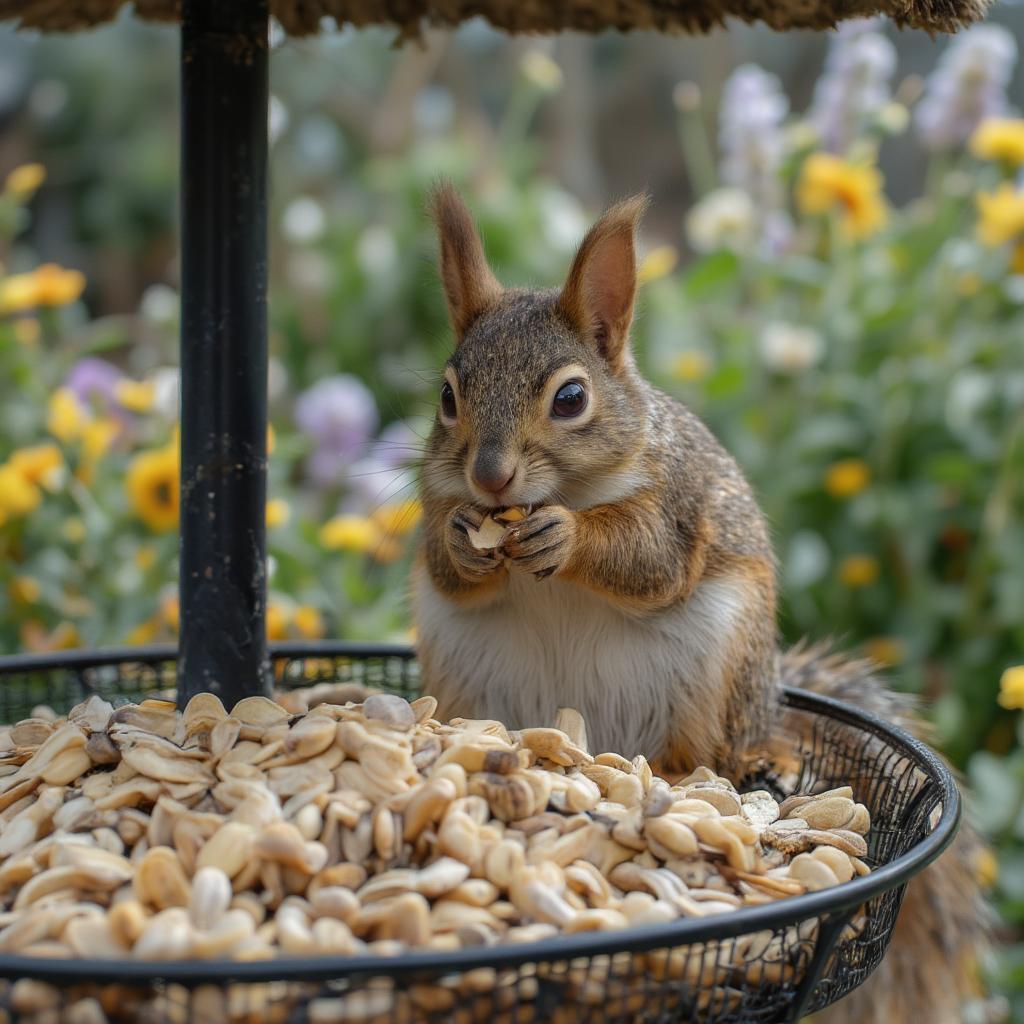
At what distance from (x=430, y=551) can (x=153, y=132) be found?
19.4 ft

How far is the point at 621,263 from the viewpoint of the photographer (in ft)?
4.51

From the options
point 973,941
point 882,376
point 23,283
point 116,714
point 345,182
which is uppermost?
point 345,182

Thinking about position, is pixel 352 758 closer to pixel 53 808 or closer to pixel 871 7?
pixel 53 808

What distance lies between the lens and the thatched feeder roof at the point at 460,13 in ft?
4.41

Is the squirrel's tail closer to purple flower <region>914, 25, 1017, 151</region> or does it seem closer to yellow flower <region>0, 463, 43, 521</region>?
yellow flower <region>0, 463, 43, 521</region>

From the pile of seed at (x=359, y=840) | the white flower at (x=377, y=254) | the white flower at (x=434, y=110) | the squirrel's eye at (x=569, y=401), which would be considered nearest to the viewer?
the pile of seed at (x=359, y=840)

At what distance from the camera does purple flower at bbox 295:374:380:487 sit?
301 cm

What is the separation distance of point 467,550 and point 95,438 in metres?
1.13

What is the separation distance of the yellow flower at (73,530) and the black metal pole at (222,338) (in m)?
0.94

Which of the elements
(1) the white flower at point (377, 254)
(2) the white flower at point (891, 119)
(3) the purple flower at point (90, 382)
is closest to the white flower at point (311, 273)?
(1) the white flower at point (377, 254)

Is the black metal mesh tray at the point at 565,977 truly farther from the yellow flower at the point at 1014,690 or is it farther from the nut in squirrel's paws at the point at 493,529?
the yellow flower at the point at 1014,690

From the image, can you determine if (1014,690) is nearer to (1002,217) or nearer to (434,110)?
(1002,217)

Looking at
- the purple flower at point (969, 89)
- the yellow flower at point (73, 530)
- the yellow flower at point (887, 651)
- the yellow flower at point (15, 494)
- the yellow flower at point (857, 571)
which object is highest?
the purple flower at point (969, 89)

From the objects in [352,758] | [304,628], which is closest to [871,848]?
[352,758]
